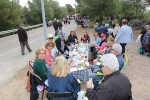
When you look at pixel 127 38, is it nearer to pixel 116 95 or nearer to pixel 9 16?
pixel 116 95

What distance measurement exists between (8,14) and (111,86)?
26.1 m

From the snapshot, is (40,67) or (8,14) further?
(8,14)

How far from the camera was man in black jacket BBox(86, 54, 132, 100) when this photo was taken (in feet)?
7.66

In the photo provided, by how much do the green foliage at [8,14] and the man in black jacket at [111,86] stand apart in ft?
81.7

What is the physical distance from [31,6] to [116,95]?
1915 inches

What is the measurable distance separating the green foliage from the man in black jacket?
81.7 ft

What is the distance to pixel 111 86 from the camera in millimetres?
2365

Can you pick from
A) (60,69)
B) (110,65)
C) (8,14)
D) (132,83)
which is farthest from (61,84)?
(8,14)

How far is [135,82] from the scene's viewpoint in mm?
5840

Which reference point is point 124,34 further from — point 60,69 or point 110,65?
point 110,65

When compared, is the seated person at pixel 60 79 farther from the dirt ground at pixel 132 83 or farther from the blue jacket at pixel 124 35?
the blue jacket at pixel 124 35

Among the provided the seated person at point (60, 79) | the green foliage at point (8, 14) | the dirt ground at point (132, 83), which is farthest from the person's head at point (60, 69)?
the green foliage at point (8, 14)

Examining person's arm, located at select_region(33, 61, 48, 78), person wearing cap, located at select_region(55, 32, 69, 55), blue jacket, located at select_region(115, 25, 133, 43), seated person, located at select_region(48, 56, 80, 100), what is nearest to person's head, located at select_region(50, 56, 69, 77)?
seated person, located at select_region(48, 56, 80, 100)

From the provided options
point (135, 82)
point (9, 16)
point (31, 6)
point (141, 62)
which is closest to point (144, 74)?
point (135, 82)
